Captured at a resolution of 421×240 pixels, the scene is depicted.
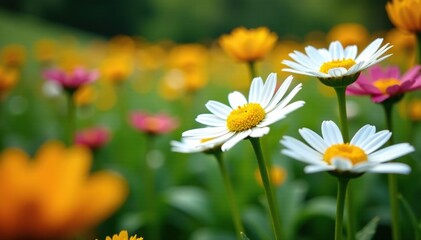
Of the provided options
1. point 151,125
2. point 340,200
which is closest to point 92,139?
point 151,125

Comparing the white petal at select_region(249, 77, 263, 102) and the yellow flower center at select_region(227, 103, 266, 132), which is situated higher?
the white petal at select_region(249, 77, 263, 102)

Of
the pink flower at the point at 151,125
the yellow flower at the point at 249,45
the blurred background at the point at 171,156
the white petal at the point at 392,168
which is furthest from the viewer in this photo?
the pink flower at the point at 151,125

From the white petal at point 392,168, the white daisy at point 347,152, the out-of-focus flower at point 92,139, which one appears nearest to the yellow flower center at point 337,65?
the white daisy at point 347,152

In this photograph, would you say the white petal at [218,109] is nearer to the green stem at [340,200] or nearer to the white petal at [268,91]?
the white petal at [268,91]

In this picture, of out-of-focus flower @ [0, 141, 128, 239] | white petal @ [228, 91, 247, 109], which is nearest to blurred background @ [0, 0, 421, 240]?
out-of-focus flower @ [0, 141, 128, 239]

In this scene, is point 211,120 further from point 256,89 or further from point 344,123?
point 344,123

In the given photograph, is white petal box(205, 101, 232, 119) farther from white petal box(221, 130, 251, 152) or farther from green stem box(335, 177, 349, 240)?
green stem box(335, 177, 349, 240)

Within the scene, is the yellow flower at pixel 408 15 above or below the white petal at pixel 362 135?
above
